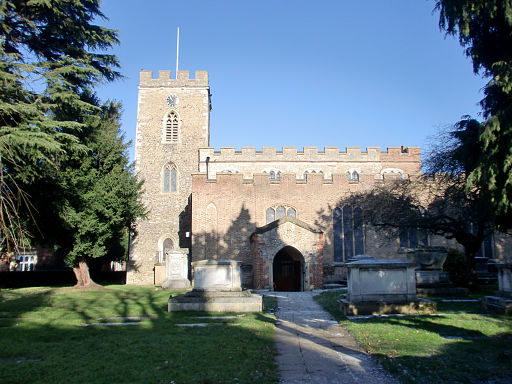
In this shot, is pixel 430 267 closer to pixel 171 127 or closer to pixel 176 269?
pixel 176 269

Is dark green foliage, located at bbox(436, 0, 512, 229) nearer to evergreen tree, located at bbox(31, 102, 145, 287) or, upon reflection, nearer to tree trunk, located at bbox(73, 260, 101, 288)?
evergreen tree, located at bbox(31, 102, 145, 287)

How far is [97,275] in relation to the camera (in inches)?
1348

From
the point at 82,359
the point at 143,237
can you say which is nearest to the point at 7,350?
the point at 82,359

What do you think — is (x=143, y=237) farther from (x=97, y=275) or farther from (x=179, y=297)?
(x=179, y=297)

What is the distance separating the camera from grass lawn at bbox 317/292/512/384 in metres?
5.98

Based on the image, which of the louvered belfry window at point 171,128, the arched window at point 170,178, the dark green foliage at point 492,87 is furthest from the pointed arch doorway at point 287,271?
the louvered belfry window at point 171,128

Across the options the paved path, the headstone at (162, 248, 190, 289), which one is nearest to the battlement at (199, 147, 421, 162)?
the headstone at (162, 248, 190, 289)

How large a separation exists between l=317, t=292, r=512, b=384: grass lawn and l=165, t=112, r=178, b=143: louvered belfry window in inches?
987

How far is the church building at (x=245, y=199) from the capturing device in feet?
72.8

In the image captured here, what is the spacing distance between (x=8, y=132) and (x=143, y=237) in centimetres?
2022

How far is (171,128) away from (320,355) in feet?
94.2

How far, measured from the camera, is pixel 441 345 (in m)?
7.56

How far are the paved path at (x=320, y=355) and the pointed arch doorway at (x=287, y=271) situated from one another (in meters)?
11.2

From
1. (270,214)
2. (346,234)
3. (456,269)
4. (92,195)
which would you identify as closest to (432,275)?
(456,269)
